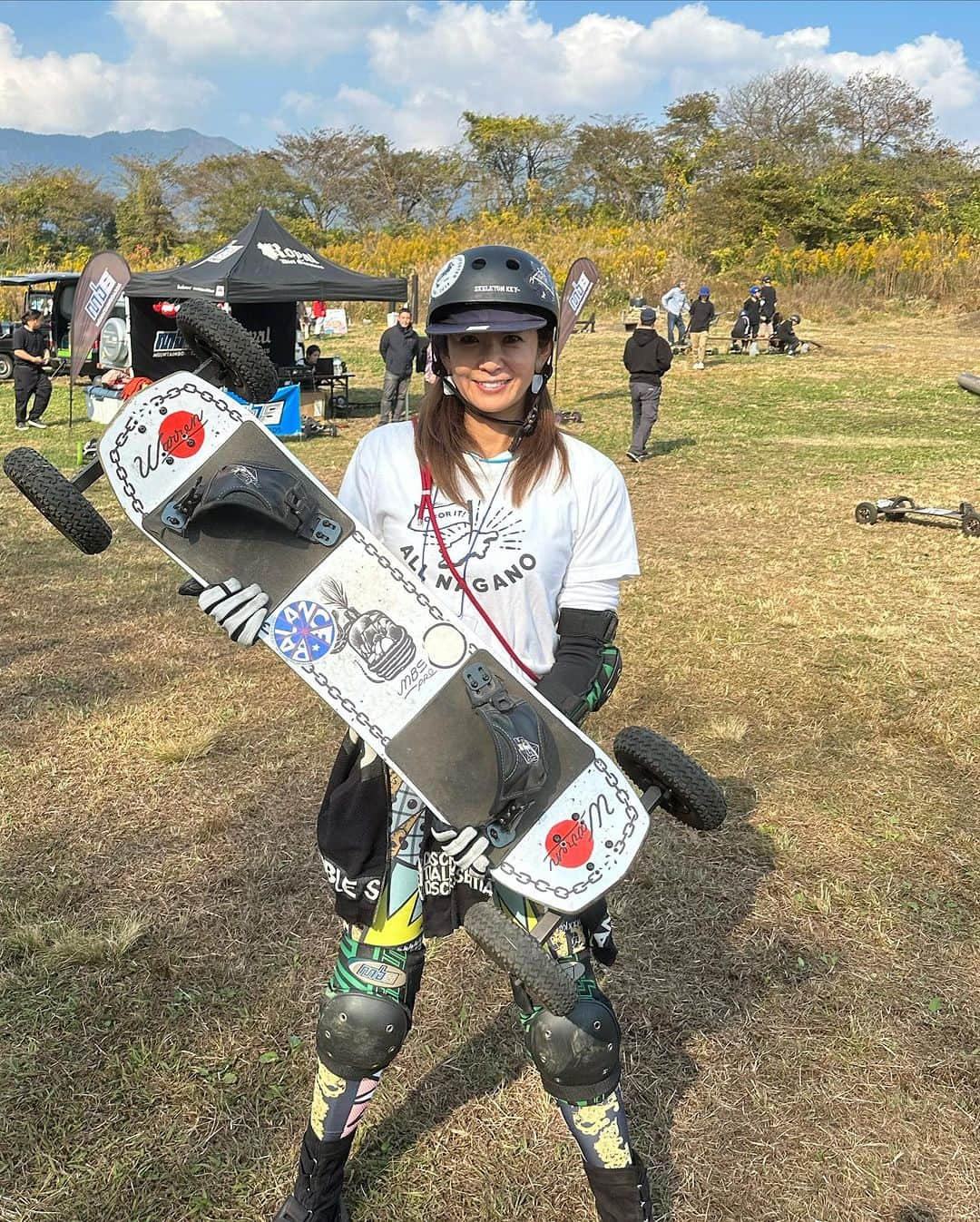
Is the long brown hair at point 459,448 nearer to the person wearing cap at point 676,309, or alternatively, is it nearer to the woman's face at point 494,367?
the woman's face at point 494,367

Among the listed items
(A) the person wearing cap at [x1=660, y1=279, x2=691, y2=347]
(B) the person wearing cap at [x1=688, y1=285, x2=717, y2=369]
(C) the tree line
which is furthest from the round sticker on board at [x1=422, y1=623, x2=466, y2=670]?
(C) the tree line

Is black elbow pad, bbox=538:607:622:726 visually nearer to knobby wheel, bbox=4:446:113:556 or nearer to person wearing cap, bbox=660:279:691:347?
knobby wheel, bbox=4:446:113:556

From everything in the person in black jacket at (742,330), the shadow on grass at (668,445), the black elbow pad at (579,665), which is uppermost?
the black elbow pad at (579,665)

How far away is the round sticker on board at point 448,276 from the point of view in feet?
6.75

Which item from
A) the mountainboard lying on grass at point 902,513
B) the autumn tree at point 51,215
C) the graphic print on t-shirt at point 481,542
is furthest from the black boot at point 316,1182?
the autumn tree at point 51,215

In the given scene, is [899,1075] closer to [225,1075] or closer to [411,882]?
[411,882]

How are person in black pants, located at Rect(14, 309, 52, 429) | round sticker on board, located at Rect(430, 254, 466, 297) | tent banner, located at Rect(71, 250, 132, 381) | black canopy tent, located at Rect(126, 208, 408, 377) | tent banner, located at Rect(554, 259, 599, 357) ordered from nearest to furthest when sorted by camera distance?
1. round sticker on board, located at Rect(430, 254, 466, 297)
2. tent banner, located at Rect(71, 250, 132, 381)
3. black canopy tent, located at Rect(126, 208, 408, 377)
4. person in black pants, located at Rect(14, 309, 52, 429)
5. tent banner, located at Rect(554, 259, 599, 357)

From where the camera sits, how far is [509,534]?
2031 millimetres

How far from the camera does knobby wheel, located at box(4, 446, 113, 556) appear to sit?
204 centimetres

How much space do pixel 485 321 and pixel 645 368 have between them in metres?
10.2

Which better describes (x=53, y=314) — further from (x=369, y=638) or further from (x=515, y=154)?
(x=515, y=154)

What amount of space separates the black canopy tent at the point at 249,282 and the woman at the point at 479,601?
1000 centimetres

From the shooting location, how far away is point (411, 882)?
2.07 m

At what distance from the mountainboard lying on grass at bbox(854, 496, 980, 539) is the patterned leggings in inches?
294
